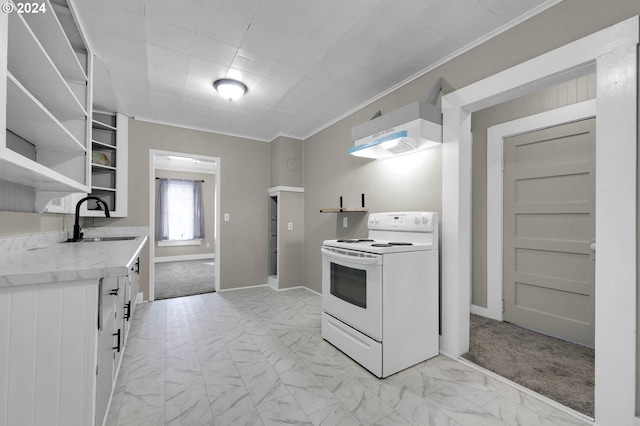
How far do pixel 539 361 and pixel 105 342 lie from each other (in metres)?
2.94

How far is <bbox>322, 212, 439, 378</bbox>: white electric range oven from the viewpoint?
1.95m

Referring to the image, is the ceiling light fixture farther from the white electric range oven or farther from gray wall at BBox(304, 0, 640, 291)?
the white electric range oven

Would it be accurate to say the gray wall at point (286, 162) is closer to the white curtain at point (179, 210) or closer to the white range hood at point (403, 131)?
the white range hood at point (403, 131)

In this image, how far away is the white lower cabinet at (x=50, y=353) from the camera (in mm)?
997

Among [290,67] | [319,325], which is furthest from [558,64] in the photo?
[319,325]

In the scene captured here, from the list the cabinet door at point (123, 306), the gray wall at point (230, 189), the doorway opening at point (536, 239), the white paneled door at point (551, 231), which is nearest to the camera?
the cabinet door at point (123, 306)

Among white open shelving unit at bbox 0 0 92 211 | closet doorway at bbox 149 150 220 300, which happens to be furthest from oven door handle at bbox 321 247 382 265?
closet doorway at bbox 149 150 220 300

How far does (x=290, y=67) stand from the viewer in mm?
2480

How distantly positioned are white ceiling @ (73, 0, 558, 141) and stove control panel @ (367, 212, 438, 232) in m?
1.32

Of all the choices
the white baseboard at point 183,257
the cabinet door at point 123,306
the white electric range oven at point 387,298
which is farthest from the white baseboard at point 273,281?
the white baseboard at point 183,257

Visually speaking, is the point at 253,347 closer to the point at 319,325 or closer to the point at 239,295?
the point at 319,325

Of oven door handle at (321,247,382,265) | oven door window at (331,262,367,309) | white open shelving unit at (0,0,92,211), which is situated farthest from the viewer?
oven door window at (331,262,367,309)

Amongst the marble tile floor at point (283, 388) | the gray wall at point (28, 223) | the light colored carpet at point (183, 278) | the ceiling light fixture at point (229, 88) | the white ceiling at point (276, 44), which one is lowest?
the light colored carpet at point (183, 278)

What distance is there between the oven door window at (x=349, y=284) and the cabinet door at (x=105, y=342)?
1537mm
